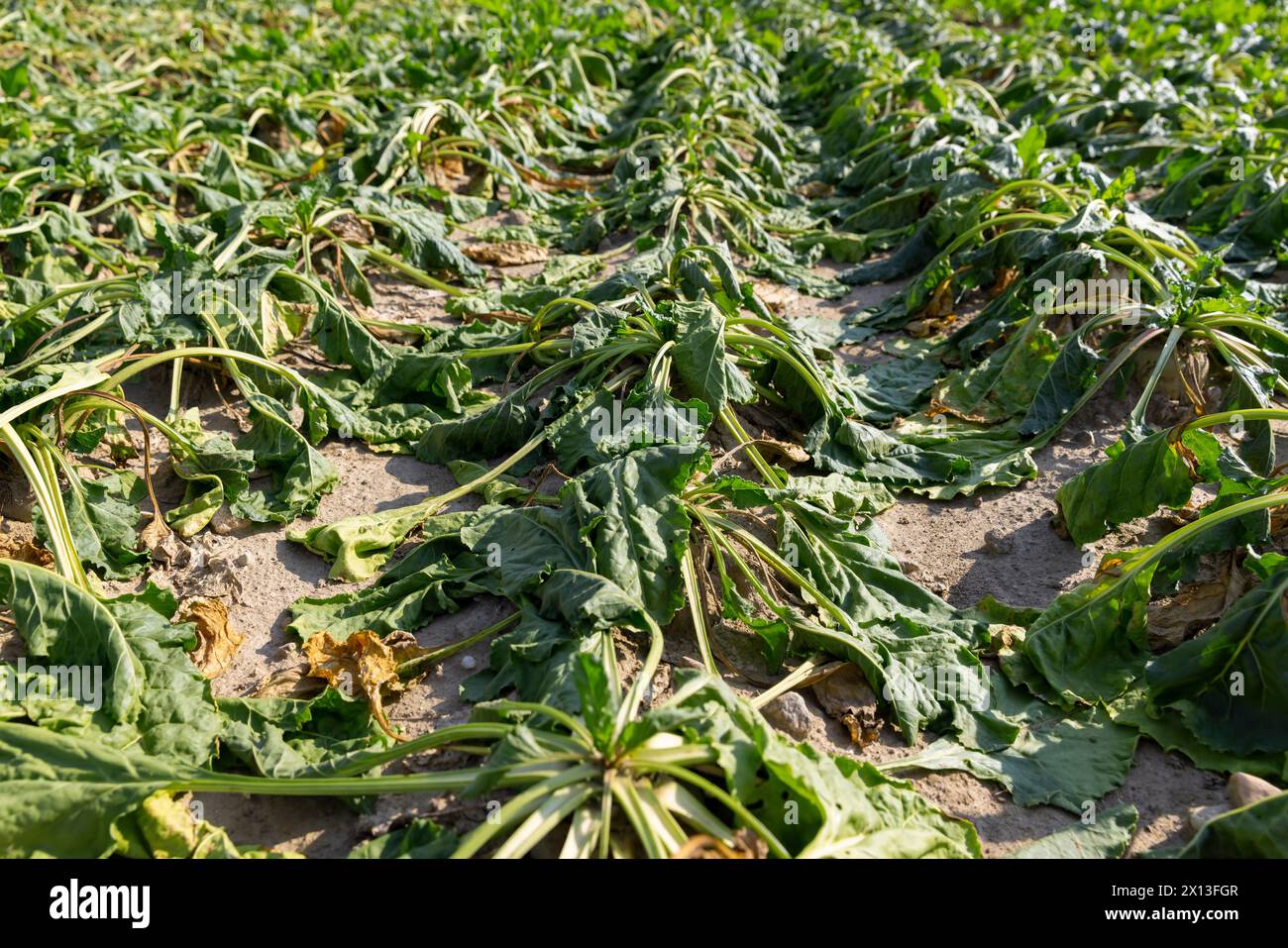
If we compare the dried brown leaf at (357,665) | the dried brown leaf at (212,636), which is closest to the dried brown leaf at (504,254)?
the dried brown leaf at (212,636)

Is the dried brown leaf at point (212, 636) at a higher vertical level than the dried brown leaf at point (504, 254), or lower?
lower

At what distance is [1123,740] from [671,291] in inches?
111

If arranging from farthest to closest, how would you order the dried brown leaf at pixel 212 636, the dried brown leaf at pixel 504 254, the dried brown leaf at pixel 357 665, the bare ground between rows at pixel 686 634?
1. the dried brown leaf at pixel 504 254
2. the dried brown leaf at pixel 212 636
3. the dried brown leaf at pixel 357 665
4. the bare ground between rows at pixel 686 634

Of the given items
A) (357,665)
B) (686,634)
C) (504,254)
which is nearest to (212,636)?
(357,665)

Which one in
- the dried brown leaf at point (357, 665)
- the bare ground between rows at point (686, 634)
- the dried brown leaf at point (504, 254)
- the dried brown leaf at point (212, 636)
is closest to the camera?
the bare ground between rows at point (686, 634)

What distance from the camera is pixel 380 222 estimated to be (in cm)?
617

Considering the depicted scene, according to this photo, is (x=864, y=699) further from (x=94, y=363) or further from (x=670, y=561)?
(x=94, y=363)

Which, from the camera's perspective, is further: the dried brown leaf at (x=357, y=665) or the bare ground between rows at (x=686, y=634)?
the dried brown leaf at (x=357, y=665)

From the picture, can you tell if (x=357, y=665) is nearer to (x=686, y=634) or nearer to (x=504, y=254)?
(x=686, y=634)

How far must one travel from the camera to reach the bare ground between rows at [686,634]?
A: 2650mm

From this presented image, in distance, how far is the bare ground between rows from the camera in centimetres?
265

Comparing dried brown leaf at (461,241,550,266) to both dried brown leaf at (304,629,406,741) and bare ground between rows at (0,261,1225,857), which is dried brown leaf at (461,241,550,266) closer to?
bare ground between rows at (0,261,1225,857)

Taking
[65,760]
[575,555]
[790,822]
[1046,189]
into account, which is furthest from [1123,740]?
[1046,189]

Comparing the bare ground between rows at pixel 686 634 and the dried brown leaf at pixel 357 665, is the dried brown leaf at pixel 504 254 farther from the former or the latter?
the dried brown leaf at pixel 357 665
